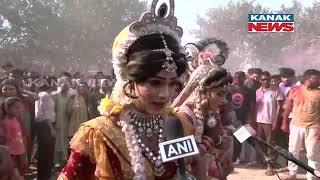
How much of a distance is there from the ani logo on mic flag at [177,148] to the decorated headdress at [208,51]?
326 cm

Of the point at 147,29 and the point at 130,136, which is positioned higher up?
the point at 147,29

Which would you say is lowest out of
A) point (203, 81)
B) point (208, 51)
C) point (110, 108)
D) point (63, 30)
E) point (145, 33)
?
point (110, 108)

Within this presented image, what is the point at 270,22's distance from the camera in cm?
2044

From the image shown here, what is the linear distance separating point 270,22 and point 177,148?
19.2 metres

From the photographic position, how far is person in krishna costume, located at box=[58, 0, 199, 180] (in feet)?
7.64

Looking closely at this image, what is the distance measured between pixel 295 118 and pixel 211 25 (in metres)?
47.5

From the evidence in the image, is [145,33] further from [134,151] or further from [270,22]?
[270,22]

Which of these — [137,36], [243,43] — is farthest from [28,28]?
[137,36]

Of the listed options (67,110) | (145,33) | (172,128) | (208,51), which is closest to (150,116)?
(172,128)

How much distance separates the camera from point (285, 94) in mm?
10078

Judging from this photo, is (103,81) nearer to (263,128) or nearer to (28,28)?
(263,128)

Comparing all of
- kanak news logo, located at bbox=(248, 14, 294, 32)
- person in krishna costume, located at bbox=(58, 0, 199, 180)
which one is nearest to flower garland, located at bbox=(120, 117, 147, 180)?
person in krishna costume, located at bbox=(58, 0, 199, 180)

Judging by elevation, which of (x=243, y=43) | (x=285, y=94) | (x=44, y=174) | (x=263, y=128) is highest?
(x=243, y=43)

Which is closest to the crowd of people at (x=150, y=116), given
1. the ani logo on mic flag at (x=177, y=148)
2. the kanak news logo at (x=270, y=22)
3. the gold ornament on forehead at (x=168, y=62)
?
the gold ornament on forehead at (x=168, y=62)
